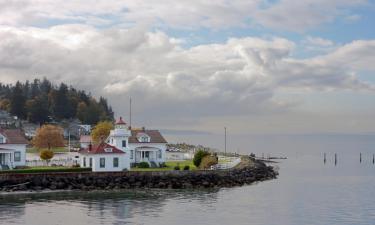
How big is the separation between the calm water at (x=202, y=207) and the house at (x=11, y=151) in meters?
11.7

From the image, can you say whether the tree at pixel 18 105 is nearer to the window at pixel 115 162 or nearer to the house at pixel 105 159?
the house at pixel 105 159

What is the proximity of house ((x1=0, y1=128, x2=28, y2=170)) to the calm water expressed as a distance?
38.3 feet

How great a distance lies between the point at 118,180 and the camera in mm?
59688

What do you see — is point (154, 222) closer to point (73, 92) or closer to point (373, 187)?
point (373, 187)

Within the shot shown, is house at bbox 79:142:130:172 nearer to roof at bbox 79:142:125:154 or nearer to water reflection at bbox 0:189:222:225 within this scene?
roof at bbox 79:142:125:154

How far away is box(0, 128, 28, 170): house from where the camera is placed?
210 feet

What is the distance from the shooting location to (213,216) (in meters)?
43.3

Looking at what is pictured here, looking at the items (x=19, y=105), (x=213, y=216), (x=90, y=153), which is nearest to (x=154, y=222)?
(x=213, y=216)

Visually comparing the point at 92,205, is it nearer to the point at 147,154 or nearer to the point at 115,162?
the point at 115,162

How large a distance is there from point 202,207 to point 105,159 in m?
18.1

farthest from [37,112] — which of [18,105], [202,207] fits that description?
[202,207]

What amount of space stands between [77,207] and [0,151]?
65.2ft

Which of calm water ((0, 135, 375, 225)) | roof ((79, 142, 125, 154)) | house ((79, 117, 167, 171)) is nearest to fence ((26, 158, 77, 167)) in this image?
house ((79, 117, 167, 171))

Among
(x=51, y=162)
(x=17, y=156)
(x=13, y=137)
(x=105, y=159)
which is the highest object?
(x=13, y=137)
